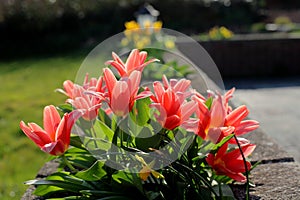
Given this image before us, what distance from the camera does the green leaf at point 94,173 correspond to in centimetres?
124

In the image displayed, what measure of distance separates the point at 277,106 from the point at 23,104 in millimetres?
3107

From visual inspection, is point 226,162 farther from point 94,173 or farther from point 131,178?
point 94,173

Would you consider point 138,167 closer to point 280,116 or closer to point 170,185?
point 170,185

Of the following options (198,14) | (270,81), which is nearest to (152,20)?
(270,81)

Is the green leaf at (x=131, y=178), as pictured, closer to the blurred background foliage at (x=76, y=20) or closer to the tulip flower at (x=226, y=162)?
the tulip flower at (x=226, y=162)

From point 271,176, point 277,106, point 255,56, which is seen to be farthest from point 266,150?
point 255,56

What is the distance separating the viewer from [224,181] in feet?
4.53

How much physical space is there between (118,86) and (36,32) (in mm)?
13157

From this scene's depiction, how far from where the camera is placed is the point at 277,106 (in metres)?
5.87

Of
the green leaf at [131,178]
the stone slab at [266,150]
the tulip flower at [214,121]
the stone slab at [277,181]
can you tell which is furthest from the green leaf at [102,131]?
the stone slab at [266,150]

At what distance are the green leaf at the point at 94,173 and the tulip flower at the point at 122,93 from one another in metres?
0.16

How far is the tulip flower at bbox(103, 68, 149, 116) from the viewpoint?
45.3 inches

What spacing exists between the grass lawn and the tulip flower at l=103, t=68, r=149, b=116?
6.02 ft

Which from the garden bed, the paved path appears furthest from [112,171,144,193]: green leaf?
the paved path
